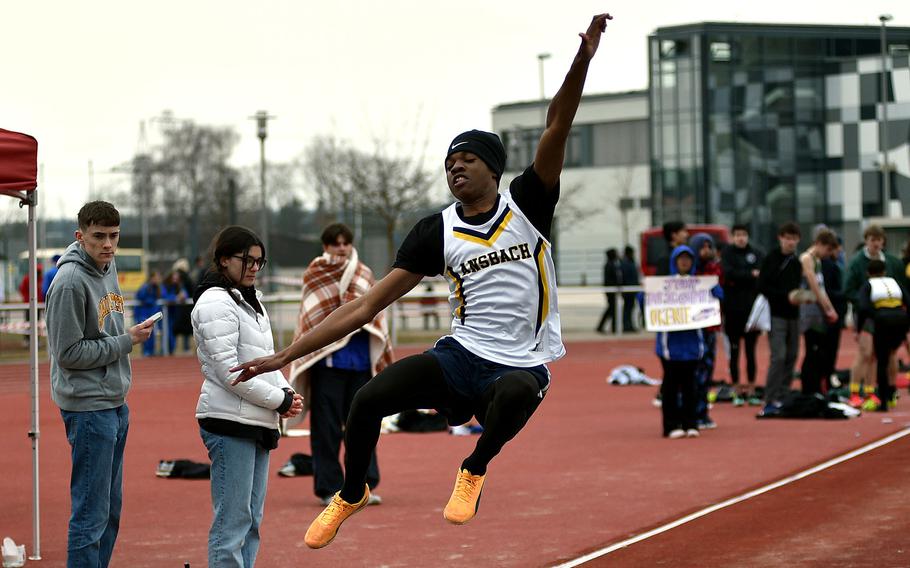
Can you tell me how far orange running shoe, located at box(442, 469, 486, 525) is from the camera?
18.0 feet

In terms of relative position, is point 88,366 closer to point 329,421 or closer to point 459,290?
point 459,290

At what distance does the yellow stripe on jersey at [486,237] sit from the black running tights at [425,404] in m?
0.56

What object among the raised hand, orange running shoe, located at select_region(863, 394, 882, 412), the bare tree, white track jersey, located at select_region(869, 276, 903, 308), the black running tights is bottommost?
orange running shoe, located at select_region(863, 394, 882, 412)

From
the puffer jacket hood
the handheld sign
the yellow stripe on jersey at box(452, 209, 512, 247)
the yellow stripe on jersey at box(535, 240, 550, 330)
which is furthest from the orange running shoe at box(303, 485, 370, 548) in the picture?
the puffer jacket hood

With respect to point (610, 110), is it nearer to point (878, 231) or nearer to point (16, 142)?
point (878, 231)

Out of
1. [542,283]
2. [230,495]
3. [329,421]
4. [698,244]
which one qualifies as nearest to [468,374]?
[542,283]

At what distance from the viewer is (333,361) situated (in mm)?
10227

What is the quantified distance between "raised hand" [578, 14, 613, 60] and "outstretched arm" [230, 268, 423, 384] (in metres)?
1.24

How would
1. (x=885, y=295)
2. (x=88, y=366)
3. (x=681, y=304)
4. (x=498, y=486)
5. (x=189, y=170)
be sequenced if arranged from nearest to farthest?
(x=88, y=366) < (x=498, y=486) < (x=681, y=304) < (x=885, y=295) < (x=189, y=170)

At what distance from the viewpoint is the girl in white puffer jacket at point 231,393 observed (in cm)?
633

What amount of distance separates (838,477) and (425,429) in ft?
17.1

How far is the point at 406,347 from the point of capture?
27.5 metres

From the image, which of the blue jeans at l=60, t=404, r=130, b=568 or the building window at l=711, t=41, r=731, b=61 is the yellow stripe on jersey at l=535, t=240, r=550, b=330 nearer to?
the blue jeans at l=60, t=404, r=130, b=568

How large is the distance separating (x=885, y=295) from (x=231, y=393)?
1122cm
